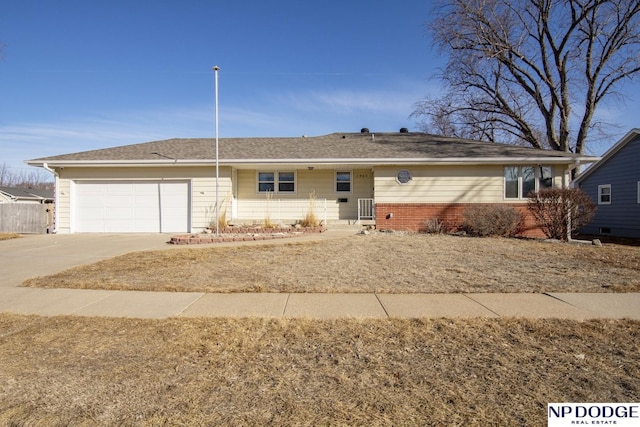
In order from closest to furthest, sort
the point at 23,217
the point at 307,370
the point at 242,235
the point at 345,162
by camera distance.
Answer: the point at 307,370 → the point at 242,235 → the point at 345,162 → the point at 23,217

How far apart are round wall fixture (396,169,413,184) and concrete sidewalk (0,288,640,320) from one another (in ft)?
31.1

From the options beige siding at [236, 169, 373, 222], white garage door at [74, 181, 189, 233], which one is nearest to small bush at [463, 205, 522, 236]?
beige siding at [236, 169, 373, 222]

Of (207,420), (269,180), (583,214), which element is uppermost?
(269,180)

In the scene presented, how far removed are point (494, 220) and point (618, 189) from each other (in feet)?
33.6

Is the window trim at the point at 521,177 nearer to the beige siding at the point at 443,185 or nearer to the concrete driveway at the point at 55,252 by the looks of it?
the beige siding at the point at 443,185

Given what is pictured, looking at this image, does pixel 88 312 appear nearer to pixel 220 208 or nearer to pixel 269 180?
pixel 220 208

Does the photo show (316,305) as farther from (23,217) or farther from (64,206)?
(23,217)

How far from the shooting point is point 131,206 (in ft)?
48.5

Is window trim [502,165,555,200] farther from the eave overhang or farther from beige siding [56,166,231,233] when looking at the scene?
beige siding [56,166,231,233]

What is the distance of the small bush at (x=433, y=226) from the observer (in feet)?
Answer: 45.6

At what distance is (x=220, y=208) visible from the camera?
14.7m

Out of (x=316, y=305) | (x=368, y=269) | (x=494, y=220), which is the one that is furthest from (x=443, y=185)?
(x=316, y=305)

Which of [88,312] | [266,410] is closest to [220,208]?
[88,312]

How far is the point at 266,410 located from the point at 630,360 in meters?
3.39
